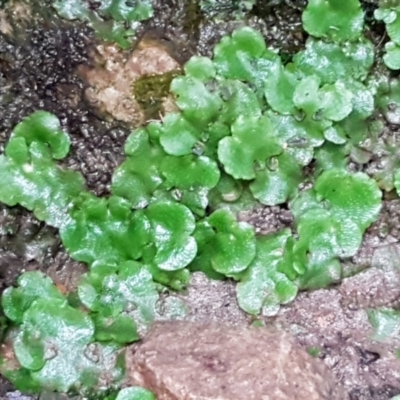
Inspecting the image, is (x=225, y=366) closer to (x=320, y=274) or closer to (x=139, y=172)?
(x=320, y=274)

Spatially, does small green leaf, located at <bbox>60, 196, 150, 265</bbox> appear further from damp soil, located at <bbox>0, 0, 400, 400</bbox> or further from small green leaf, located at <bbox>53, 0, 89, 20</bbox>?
small green leaf, located at <bbox>53, 0, 89, 20</bbox>

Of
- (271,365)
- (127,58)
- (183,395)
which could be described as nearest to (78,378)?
(183,395)

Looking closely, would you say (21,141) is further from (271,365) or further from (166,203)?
(271,365)

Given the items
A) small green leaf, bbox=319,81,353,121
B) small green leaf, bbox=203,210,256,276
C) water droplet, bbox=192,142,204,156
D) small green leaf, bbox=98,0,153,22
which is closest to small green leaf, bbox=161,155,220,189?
water droplet, bbox=192,142,204,156

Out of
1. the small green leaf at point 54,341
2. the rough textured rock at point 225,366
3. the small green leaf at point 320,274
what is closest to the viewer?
the rough textured rock at point 225,366

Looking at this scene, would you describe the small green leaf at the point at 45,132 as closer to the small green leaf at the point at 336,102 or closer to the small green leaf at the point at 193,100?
the small green leaf at the point at 193,100

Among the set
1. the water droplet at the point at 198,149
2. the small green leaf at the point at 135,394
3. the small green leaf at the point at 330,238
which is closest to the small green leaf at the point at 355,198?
the small green leaf at the point at 330,238

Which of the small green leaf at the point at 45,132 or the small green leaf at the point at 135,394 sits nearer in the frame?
the small green leaf at the point at 135,394
